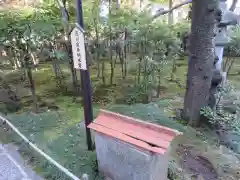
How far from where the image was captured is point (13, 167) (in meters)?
3.03

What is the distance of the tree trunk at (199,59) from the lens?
3.73m

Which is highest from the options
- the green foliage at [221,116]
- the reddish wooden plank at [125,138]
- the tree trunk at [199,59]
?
the tree trunk at [199,59]

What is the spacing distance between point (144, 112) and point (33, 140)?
2233 millimetres

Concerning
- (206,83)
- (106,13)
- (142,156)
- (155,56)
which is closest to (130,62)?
(155,56)

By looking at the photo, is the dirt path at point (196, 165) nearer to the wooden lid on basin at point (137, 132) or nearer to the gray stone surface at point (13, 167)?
the wooden lid on basin at point (137, 132)

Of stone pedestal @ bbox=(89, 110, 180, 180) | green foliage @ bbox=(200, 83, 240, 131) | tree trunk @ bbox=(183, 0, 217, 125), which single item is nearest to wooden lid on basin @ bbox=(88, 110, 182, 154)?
stone pedestal @ bbox=(89, 110, 180, 180)

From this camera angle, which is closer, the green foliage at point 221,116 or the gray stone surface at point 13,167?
the gray stone surface at point 13,167

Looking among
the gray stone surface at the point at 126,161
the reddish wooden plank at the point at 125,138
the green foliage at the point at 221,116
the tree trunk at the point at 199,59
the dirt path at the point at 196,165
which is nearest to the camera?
the reddish wooden plank at the point at 125,138

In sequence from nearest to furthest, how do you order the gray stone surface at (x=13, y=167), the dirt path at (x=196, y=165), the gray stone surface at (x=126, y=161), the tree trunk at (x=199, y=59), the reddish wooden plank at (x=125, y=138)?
the reddish wooden plank at (x=125, y=138), the gray stone surface at (x=126, y=161), the gray stone surface at (x=13, y=167), the dirt path at (x=196, y=165), the tree trunk at (x=199, y=59)

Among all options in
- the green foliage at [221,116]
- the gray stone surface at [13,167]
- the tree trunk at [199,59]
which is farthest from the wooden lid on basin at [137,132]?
the tree trunk at [199,59]

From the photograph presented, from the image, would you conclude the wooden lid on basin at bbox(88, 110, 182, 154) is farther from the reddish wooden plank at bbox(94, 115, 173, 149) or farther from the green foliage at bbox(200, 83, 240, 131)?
the green foliage at bbox(200, 83, 240, 131)

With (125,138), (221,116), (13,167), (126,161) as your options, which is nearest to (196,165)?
(221,116)

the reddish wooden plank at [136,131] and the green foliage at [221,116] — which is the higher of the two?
the reddish wooden plank at [136,131]

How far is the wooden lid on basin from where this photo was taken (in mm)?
2189
